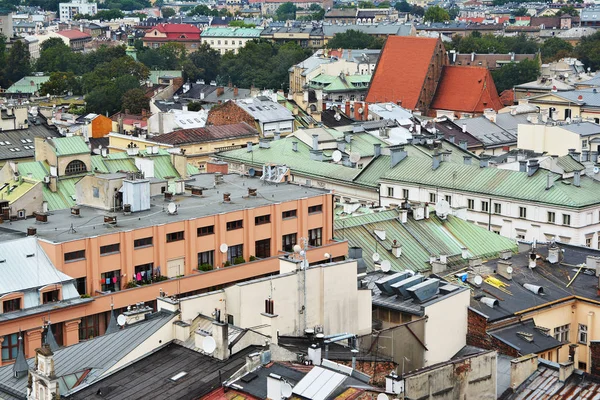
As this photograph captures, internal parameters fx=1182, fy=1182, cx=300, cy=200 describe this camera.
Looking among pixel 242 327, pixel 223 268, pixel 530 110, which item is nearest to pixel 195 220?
pixel 223 268

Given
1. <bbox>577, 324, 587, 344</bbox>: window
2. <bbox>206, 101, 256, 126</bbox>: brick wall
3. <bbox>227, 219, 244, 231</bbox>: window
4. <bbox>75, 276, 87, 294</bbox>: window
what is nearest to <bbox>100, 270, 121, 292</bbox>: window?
<bbox>75, 276, 87, 294</bbox>: window

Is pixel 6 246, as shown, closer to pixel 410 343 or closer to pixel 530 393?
pixel 410 343

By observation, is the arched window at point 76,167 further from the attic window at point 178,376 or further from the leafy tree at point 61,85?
the leafy tree at point 61,85

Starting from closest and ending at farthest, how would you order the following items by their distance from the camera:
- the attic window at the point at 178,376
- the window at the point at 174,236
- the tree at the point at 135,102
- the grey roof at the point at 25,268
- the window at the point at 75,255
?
the attic window at the point at 178,376
the grey roof at the point at 25,268
the window at the point at 75,255
the window at the point at 174,236
the tree at the point at 135,102

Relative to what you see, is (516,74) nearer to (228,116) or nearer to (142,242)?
(228,116)

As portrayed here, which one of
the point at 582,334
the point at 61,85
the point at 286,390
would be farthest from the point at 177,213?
the point at 61,85

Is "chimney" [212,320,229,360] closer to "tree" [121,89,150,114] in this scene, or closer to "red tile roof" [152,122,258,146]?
"red tile roof" [152,122,258,146]

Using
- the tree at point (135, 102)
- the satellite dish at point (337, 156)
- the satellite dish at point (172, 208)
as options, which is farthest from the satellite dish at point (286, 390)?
the tree at point (135, 102)
